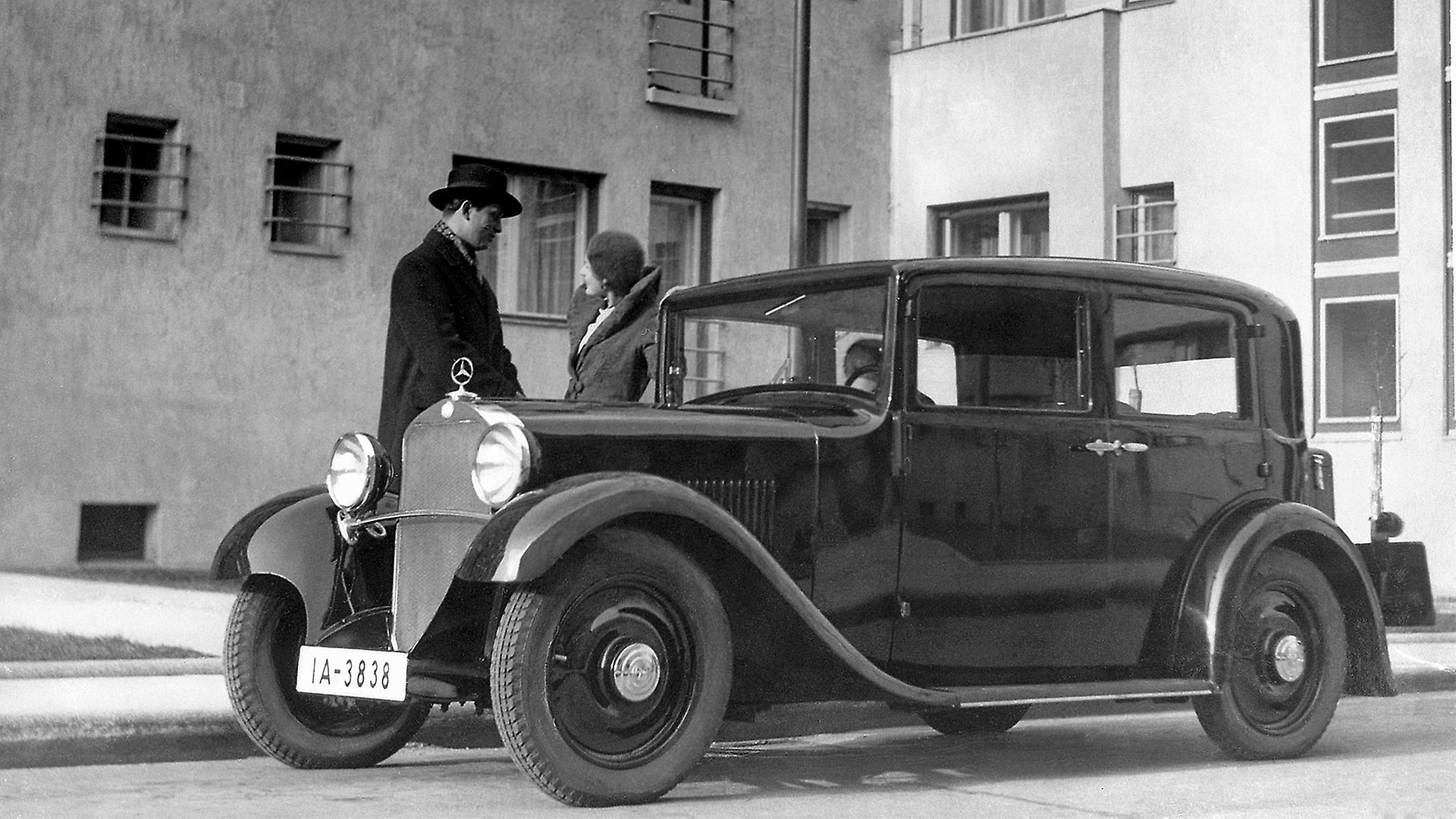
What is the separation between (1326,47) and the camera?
19.5 metres

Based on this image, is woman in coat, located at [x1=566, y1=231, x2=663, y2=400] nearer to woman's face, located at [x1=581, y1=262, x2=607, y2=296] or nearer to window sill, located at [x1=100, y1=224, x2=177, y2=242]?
woman's face, located at [x1=581, y1=262, x2=607, y2=296]

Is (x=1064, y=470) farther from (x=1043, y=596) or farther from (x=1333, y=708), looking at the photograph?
(x=1333, y=708)

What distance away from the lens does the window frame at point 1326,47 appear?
19.2 m

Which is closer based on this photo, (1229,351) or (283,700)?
(283,700)

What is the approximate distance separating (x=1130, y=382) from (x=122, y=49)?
11.1m

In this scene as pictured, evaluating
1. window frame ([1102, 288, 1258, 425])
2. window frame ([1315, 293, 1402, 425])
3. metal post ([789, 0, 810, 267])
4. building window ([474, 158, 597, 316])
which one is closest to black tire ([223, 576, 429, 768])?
window frame ([1102, 288, 1258, 425])

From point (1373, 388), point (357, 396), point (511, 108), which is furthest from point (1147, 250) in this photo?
point (357, 396)

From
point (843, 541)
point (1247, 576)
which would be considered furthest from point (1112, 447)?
point (843, 541)

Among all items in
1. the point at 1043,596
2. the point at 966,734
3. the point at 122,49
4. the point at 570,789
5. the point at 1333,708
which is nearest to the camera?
the point at 570,789

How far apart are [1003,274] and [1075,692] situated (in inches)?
57.4

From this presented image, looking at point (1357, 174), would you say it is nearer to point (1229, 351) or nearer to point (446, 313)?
point (1229, 351)

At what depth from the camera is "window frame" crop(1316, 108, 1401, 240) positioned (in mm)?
19141

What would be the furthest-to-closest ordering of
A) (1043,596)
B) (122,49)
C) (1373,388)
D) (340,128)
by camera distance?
(1373,388) → (340,128) → (122,49) → (1043,596)

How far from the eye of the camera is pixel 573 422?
5516 mm
